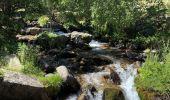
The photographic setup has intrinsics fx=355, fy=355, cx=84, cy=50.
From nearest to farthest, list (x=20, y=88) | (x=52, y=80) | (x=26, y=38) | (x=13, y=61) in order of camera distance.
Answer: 1. (x=20, y=88)
2. (x=52, y=80)
3. (x=13, y=61)
4. (x=26, y=38)

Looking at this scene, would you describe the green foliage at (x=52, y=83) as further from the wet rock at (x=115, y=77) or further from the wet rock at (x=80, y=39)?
the wet rock at (x=80, y=39)

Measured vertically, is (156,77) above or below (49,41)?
above

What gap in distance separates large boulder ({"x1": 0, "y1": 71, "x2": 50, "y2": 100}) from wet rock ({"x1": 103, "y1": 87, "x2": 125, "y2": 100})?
4.22 meters

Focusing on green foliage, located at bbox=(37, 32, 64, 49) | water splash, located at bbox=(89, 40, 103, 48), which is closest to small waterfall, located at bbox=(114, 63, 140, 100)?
green foliage, located at bbox=(37, 32, 64, 49)

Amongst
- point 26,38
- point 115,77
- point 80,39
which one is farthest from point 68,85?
point 26,38

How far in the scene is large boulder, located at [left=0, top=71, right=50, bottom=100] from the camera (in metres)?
17.5

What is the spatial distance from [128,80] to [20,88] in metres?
10.1

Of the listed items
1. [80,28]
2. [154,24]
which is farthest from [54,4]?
[154,24]

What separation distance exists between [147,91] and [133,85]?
6.04 feet

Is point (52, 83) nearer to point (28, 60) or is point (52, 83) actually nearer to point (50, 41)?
point (28, 60)

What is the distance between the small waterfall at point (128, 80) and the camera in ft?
73.6

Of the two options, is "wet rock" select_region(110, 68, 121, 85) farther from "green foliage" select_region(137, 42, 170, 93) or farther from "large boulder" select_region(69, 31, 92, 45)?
"large boulder" select_region(69, 31, 92, 45)

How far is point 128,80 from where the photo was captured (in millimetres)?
25641

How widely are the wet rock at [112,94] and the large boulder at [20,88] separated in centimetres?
422
